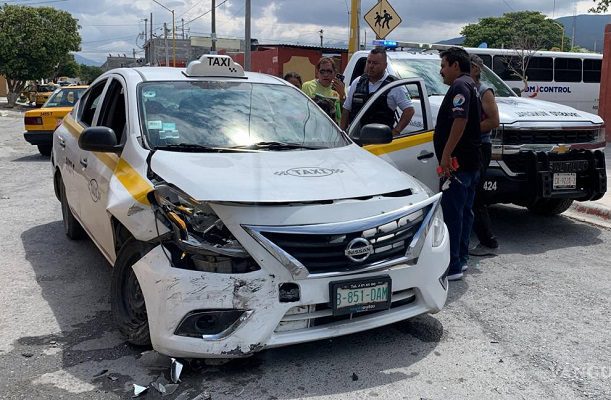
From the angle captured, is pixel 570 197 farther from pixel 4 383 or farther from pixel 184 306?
pixel 4 383

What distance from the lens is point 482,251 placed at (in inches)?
242

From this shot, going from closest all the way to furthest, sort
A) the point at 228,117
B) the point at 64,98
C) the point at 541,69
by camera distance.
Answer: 1. the point at 228,117
2. the point at 64,98
3. the point at 541,69

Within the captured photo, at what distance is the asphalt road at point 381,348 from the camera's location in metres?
3.37

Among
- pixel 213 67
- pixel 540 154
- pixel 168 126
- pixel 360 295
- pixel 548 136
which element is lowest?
pixel 360 295

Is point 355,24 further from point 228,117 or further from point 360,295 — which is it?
point 360,295

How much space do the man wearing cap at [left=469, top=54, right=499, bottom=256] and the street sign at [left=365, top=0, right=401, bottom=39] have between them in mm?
6079

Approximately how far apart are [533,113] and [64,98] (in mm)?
11351

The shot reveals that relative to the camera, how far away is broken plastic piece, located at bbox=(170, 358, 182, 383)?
3377 millimetres

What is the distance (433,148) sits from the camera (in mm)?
5691

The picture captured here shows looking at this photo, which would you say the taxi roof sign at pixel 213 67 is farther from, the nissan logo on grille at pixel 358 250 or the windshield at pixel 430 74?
the windshield at pixel 430 74

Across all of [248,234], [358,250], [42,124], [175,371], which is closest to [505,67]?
[42,124]

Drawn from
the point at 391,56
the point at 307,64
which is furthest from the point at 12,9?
Result: the point at 391,56

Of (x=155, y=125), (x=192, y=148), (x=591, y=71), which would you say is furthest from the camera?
(x=591, y=71)

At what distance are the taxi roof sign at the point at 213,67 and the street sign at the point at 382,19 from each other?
7550mm
